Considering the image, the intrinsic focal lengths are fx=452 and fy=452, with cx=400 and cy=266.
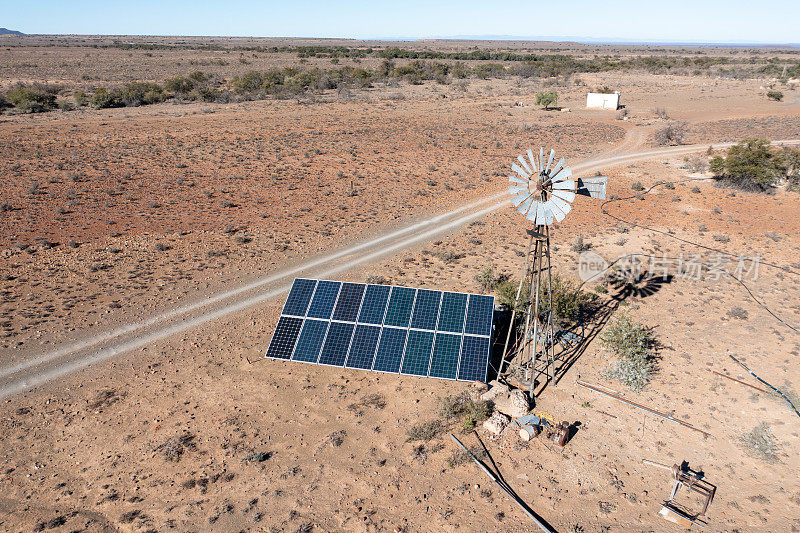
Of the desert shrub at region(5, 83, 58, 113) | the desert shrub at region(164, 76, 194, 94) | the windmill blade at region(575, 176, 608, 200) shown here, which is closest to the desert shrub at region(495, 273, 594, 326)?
the windmill blade at region(575, 176, 608, 200)

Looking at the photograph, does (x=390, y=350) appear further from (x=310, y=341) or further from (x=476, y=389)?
(x=476, y=389)

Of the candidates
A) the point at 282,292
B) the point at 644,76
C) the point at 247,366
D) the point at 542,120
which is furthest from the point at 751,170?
the point at 644,76

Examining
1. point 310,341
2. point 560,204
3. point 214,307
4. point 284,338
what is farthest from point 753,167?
point 214,307

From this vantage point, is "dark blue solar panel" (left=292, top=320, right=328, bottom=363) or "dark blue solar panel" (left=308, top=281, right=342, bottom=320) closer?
"dark blue solar panel" (left=292, top=320, right=328, bottom=363)

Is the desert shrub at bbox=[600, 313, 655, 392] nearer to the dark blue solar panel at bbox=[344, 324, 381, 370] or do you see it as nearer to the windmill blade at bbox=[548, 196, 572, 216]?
the windmill blade at bbox=[548, 196, 572, 216]

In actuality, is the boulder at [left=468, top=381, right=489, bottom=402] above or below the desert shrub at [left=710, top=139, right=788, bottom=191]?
below

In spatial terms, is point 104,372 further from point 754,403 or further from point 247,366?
point 754,403

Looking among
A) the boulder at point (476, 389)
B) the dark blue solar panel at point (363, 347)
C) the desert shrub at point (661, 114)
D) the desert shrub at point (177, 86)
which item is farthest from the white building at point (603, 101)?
the dark blue solar panel at point (363, 347)
